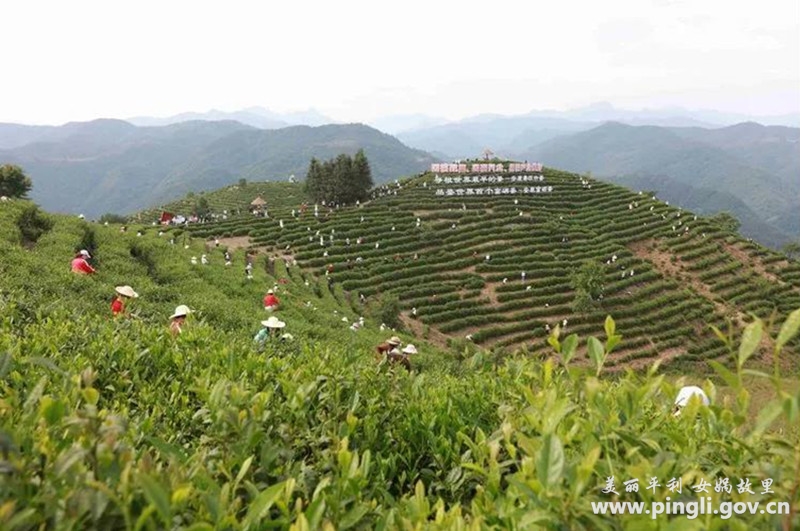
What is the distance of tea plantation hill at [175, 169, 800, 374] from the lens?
35.8 m

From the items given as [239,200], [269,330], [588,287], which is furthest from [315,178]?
[269,330]

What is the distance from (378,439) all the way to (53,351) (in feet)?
9.31

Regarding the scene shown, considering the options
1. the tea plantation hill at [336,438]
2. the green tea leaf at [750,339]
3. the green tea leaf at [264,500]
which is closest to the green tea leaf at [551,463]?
the tea plantation hill at [336,438]

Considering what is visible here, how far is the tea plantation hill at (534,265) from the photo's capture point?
1410 inches

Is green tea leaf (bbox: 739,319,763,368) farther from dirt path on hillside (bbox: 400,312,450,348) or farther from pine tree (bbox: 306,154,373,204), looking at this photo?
pine tree (bbox: 306,154,373,204)

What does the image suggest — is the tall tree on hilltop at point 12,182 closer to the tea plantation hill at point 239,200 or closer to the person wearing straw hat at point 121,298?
the tea plantation hill at point 239,200

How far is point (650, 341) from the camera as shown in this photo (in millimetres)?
35969

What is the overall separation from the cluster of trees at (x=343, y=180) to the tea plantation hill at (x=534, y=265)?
2856 mm

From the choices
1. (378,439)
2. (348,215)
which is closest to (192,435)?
(378,439)

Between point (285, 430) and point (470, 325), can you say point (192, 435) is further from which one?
point (470, 325)

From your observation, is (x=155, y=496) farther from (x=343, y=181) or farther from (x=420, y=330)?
(x=343, y=181)

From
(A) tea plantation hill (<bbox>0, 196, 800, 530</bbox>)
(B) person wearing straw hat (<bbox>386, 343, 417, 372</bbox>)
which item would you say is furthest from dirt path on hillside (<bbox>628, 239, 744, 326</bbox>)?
(A) tea plantation hill (<bbox>0, 196, 800, 530</bbox>)

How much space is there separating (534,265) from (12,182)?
43290mm

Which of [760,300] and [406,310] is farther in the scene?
[760,300]
